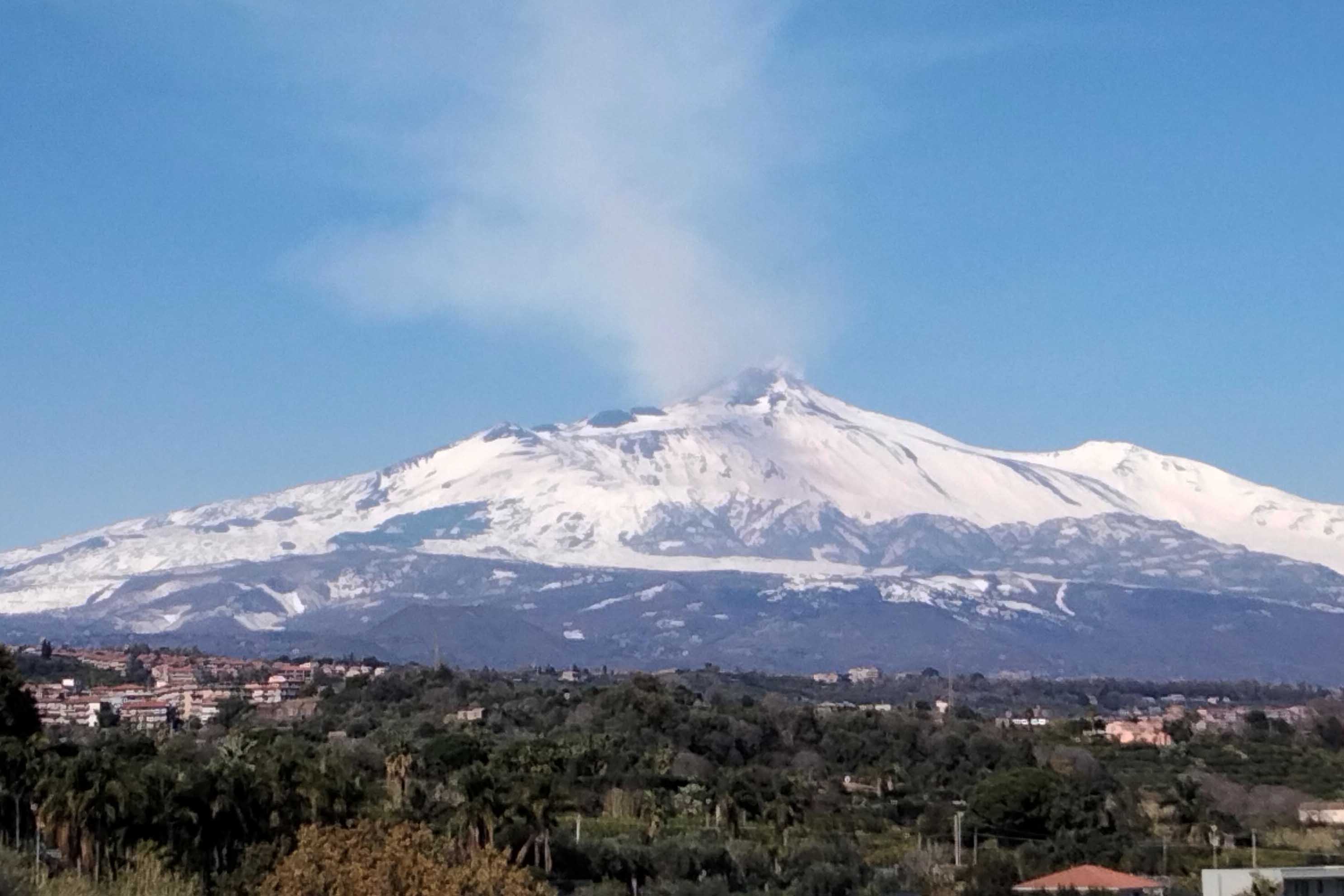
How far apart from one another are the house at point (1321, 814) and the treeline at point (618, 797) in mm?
771

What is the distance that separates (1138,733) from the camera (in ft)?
333

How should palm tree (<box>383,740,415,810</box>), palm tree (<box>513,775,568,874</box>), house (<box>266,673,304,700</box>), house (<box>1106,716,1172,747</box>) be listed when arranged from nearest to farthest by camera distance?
palm tree (<box>513,775,568,874</box>) → palm tree (<box>383,740,415,810</box>) → house (<box>1106,716,1172,747</box>) → house (<box>266,673,304,700</box>)

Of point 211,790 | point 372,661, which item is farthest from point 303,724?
point 372,661

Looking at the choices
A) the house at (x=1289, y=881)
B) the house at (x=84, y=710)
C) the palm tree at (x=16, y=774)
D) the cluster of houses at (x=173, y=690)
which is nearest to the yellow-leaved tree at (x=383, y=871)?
the palm tree at (x=16, y=774)

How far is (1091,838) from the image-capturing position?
5831 cm

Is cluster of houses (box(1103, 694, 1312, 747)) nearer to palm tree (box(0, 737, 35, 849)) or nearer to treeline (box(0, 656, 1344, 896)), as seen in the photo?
treeline (box(0, 656, 1344, 896))

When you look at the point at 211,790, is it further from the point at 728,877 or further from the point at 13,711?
the point at 728,877

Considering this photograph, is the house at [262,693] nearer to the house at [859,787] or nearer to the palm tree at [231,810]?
the house at [859,787]

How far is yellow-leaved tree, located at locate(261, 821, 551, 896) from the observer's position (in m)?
22.2

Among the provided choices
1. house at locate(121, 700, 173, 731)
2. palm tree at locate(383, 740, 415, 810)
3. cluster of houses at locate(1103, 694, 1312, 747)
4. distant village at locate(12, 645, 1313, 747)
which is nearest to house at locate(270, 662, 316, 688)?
distant village at locate(12, 645, 1313, 747)

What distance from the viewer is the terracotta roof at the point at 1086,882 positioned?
47656 mm

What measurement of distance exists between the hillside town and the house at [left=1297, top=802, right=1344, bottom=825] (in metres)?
36.4

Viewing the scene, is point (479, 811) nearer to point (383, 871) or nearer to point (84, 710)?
point (383, 871)

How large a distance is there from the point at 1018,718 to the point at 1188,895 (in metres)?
84.5
